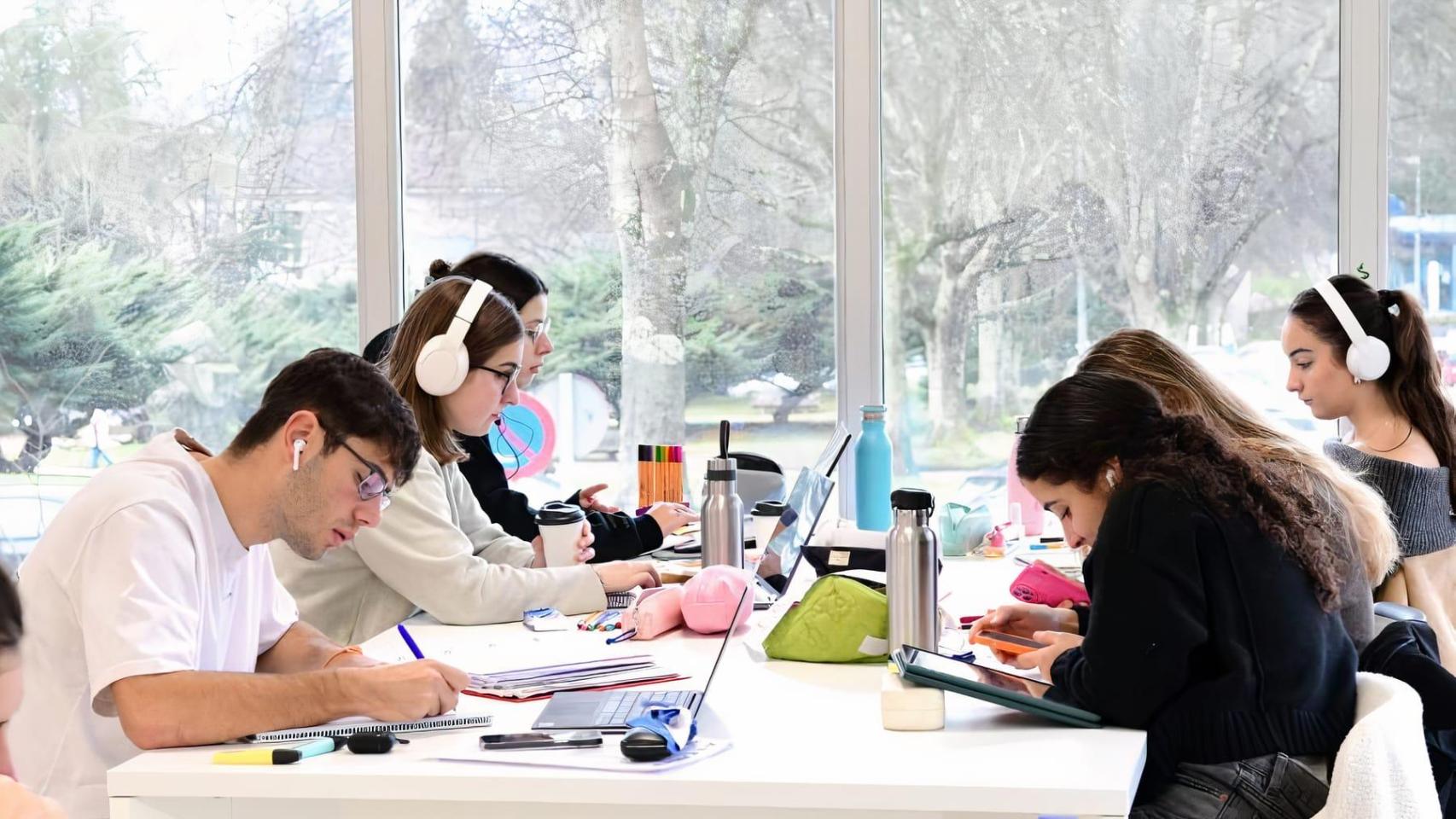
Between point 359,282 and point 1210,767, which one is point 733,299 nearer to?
point 359,282

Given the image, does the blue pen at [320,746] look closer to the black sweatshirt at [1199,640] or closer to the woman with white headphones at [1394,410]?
the black sweatshirt at [1199,640]

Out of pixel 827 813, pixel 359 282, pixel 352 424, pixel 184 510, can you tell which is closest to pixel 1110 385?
pixel 827 813

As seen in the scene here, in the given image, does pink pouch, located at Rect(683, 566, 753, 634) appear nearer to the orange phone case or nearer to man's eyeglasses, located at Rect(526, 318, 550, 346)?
the orange phone case

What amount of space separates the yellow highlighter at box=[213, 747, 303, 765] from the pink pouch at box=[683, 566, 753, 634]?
2.51 ft

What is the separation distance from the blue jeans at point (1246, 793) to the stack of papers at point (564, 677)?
0.65 m

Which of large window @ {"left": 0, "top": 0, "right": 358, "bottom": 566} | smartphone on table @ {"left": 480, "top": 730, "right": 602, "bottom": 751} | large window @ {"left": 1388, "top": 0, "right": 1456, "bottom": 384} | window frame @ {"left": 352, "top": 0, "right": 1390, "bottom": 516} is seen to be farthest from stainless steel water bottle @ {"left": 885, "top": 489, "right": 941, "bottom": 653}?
large window @ {"left": 0, "top": 0, "right": 358, "bottom": 566}

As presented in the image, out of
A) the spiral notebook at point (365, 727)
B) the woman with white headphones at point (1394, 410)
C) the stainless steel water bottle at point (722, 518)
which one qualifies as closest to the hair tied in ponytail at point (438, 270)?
the stainless steel water bottle at point (722, 518)

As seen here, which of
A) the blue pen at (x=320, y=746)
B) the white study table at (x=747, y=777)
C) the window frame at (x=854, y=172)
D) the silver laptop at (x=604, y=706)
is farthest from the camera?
the window frame at (x=854, y=172)

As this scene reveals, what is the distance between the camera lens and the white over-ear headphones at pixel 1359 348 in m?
3.02

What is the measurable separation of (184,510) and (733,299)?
7.87ft

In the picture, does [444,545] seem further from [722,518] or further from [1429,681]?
[1429,681]

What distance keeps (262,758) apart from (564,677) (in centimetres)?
46

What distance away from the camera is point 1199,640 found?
1.58 m

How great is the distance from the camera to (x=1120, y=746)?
1.53 metres
